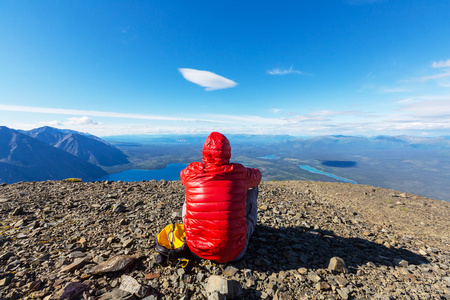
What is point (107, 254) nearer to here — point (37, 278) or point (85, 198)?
point (37, 278)

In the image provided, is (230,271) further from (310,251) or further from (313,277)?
(310,251)

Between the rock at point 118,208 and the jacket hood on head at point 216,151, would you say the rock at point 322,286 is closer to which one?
the jacket hood on head at point 216,151

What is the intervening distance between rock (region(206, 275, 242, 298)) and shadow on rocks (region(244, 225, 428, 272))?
0.95 meters

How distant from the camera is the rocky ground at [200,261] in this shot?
370cm

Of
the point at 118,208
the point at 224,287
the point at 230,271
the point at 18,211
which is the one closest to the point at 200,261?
the point at 230,271

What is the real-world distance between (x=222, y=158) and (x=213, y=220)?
4.59 ft

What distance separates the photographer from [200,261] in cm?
445

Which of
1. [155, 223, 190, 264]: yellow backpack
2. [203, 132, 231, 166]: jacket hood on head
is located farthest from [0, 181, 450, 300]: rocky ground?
[203, 132, 231, 166]: jacket hood on head

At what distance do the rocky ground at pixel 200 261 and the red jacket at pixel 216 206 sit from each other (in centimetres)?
62

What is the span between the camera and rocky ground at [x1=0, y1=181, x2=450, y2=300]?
3.70m

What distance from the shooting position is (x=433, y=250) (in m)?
6.21

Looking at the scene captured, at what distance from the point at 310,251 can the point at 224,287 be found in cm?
331

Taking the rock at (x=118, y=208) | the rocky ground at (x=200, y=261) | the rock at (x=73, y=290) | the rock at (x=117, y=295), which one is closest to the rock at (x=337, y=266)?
the rocky ground at (x=200, y=261)

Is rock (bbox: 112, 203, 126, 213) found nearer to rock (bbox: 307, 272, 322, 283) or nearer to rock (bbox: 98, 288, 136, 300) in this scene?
rock (bbox: 98, 288, 136, 300)
